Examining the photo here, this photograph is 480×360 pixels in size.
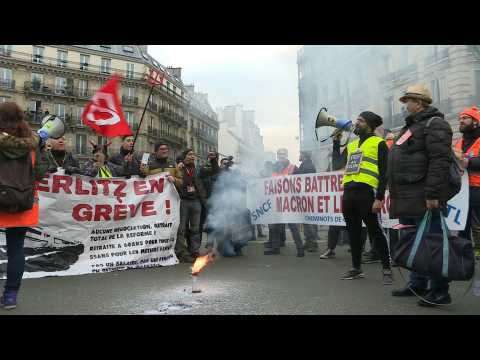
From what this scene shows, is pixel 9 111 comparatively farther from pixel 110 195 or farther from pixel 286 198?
pixel 286 198

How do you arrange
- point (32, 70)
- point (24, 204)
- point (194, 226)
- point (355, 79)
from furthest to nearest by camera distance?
1. point (32, 70)
2. point (355, 79)
3. point (194, 226)
4. point (24, 204)

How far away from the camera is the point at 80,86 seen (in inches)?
1880

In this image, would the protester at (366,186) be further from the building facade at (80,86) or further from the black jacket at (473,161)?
the building facade at (80,86)

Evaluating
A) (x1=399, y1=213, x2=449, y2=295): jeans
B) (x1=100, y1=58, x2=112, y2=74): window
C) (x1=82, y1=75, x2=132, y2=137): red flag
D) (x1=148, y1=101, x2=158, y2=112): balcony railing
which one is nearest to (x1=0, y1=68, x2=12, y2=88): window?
(x1=100, y1=58, x2=112, y2=74): window

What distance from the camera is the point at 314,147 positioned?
Result: 22.0m

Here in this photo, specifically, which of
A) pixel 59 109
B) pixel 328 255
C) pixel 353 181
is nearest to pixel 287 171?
pixel 328 255

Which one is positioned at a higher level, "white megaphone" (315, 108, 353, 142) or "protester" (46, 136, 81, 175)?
"white megaphone" (315, 108, 353, 142)

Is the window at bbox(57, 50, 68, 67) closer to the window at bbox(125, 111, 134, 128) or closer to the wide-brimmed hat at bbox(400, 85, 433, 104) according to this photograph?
the window at bbox(125, 111, 134, 128)

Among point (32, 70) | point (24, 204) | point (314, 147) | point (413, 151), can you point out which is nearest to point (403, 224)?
point (413, 151)

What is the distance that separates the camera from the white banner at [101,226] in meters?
5.30

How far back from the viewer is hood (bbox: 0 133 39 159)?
3.45m

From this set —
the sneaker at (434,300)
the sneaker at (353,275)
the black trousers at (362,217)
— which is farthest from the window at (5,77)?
the sneaker at (434,300)

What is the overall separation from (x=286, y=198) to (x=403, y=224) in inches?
155

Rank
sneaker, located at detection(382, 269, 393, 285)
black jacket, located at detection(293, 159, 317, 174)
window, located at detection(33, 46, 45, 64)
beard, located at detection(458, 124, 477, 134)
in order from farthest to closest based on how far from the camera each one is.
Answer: window, located at detection(33, 46, 45, 64) < black jacket, located at detection(293, 159, 317, 174) < beard, located at detection(458, 124, 477, 134) < sneaker, located at detection(382, 269, 393, 285)
